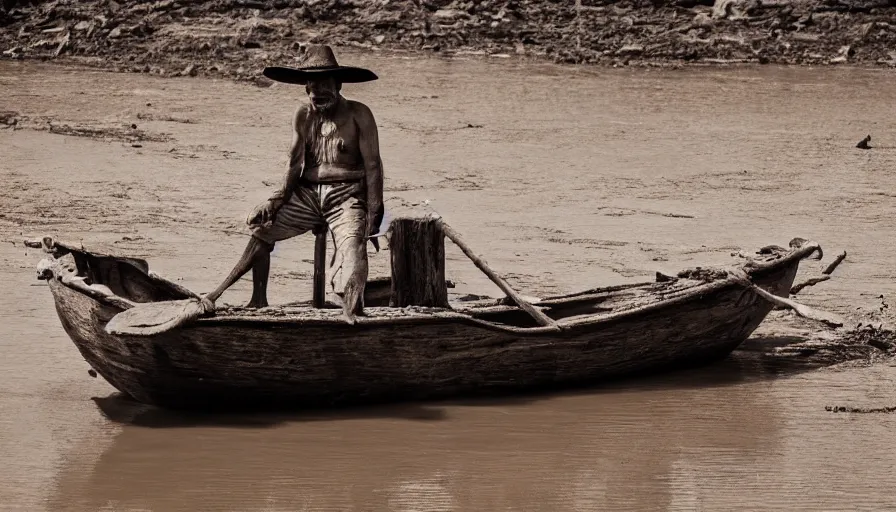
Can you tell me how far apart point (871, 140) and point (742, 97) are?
1.83 meters

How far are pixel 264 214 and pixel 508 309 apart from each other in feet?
4.47

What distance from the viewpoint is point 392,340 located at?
6742mm

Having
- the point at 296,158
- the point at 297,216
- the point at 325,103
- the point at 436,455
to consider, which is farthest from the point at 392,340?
the point at 325,103

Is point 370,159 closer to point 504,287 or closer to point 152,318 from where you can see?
point 504,287

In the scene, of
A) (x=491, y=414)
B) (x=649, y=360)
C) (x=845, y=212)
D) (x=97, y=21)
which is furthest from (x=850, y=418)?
(x=97, y=21)

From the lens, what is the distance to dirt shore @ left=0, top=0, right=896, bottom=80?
15805mm

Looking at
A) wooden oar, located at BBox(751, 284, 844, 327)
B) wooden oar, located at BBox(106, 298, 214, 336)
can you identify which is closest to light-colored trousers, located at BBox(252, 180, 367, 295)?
wooden oar, located at BBox(106, 298, 214, 336)

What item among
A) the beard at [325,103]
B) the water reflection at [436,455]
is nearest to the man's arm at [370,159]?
the beard at [325,103]

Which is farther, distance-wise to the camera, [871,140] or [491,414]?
[871,140]

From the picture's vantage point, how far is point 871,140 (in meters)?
12.8

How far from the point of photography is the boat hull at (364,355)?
652cm

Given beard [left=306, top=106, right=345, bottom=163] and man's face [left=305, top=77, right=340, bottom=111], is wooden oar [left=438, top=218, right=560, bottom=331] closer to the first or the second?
beard [left=306, top=106, right=345, bottom=163]

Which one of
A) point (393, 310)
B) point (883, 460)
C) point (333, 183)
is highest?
point (333, 183)

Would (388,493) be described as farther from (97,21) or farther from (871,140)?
(97,21)
